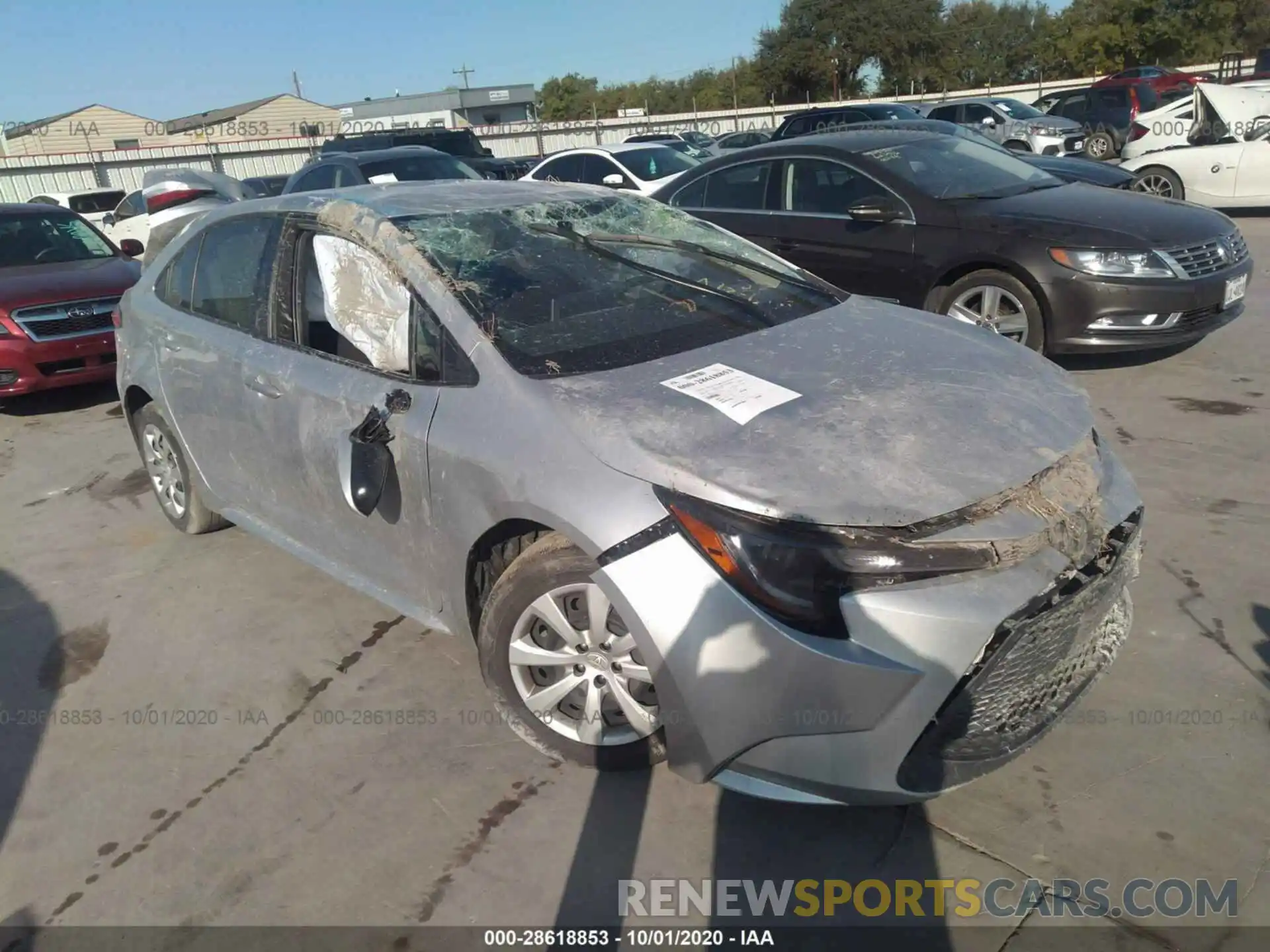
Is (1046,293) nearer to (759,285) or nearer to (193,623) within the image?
(759,285)

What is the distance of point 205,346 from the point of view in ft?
12.2

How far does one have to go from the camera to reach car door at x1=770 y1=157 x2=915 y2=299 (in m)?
5.95

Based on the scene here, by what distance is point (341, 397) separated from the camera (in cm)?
302

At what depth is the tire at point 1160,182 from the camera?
35.2 feet

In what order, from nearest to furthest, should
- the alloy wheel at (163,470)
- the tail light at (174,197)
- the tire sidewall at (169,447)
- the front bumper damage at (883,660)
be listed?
the front bumper damage at (883,660) → the tire sidewall at (169,447) → the alloy wheel at (163,470) → the tail light at (174,197)

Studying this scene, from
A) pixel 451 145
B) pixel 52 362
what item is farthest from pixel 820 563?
pixel 451 145

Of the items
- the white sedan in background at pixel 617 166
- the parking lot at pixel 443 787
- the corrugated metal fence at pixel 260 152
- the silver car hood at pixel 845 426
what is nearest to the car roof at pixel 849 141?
the parking lot at pixel 443 787

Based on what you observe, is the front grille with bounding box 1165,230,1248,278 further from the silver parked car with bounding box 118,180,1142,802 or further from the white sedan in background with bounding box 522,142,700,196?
the white sedan in background with bounding box 522,142,700,196

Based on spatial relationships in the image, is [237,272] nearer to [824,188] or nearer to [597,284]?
[597,284]

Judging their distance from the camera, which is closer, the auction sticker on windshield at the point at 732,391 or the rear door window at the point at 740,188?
the auction sticker on windshield at the point at 732,391

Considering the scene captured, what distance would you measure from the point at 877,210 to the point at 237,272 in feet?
12.8

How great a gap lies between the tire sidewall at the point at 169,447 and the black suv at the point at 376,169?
20.9ft

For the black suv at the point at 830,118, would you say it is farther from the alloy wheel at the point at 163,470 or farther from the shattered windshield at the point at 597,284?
the alloy wheel at the point at 163,470

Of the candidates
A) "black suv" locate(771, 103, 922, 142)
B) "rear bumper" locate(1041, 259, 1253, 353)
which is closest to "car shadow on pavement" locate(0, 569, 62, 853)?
"rear bumper" locate(1041, 259, 1253, 353)
